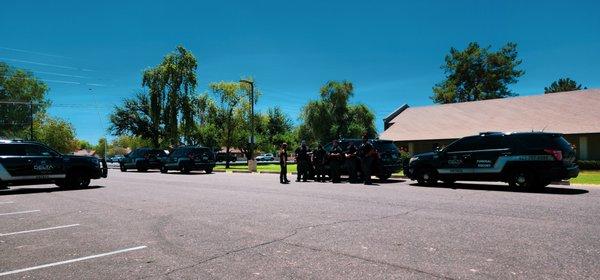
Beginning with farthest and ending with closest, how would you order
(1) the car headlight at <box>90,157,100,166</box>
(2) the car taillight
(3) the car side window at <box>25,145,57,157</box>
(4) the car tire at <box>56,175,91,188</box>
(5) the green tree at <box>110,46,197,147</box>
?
(5) the green tree at <box>110,46,197,147</box> < (1) the car headlight at <box>90,157,100,166</box> < (4) the car tire at <box>56,175,91,188</box> < (3) the car side window at <box>25,145,57,157</box> < (2) the car taillight

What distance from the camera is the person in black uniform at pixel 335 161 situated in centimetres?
1819

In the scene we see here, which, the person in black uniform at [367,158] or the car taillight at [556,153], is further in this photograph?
the person in black uniform at [367,158]

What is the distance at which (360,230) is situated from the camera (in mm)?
6977

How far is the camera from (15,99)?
78062mm

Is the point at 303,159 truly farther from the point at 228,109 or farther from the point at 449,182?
the point at 228,109

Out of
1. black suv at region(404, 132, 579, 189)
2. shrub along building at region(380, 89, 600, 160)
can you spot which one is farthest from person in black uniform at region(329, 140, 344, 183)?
shrub along building at region(380, 89, 600, 160)

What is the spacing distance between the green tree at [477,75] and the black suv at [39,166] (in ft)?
180

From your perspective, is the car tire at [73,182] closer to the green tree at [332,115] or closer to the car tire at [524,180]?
the car tire at [524,180]

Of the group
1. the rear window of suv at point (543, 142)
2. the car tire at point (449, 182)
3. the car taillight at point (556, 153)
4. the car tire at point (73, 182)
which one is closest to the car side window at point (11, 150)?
the car tire at point (73, 182)

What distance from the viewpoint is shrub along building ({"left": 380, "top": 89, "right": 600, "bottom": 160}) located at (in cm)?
2796

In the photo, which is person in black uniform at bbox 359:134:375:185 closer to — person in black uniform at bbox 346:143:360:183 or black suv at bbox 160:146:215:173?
person in black uniform at bbox 346:143:360:183

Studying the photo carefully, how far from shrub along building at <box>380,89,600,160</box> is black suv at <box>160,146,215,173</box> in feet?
48.1

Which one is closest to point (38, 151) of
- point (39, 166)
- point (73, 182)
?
point (39, 166)

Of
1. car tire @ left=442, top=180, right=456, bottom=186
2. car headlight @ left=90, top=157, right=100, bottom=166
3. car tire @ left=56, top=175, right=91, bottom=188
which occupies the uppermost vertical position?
car headlight @ left=90, top=157, right=100, bottom=166
